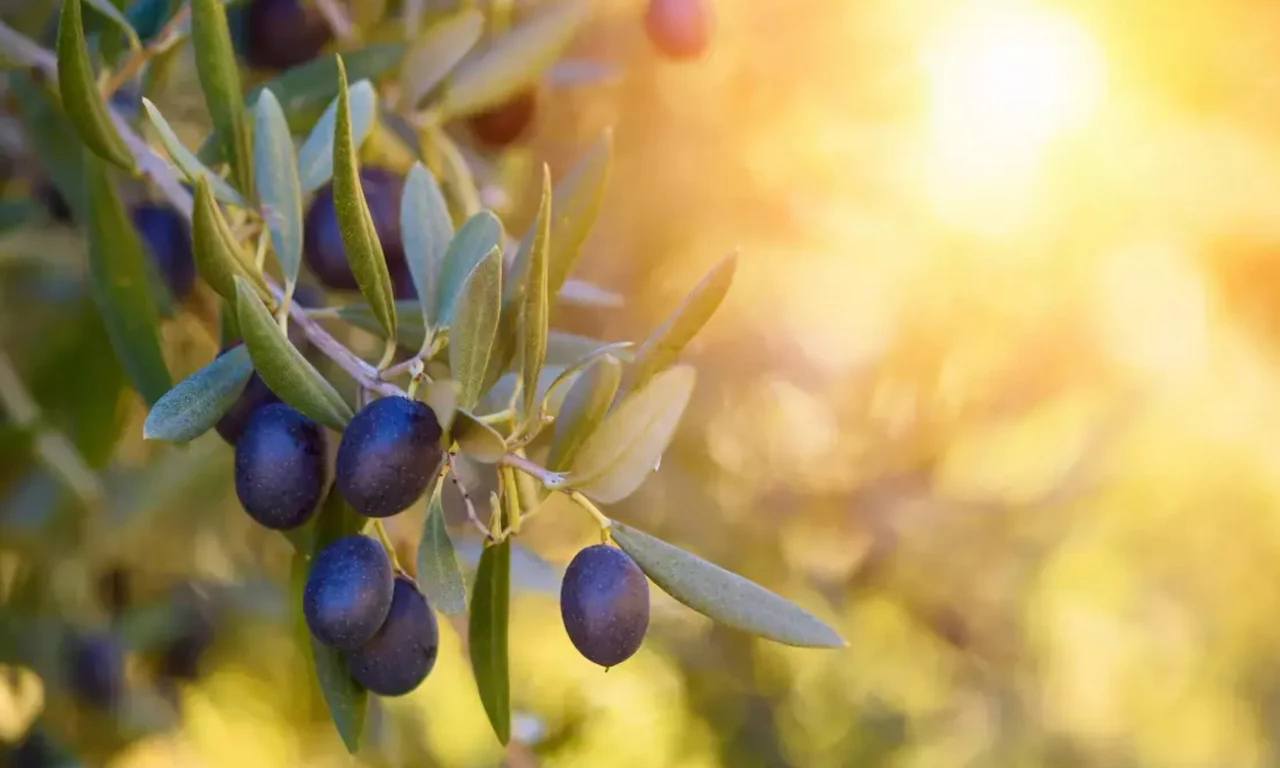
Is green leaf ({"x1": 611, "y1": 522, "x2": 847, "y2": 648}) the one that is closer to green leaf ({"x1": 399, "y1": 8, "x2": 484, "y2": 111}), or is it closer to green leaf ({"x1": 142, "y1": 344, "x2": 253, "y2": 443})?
green leaf ({"x1": 142, "y1": 344, "x2": 253, "y2": 443})

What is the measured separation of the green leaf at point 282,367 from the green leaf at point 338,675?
0.09m

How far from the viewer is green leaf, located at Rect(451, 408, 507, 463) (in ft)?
A: 1.48

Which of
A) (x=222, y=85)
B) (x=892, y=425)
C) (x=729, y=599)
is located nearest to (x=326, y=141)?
(x=222, y=85)

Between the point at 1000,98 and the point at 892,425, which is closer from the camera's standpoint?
the point at 892,425

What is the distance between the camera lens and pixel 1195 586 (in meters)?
1.81

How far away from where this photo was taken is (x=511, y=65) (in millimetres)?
743

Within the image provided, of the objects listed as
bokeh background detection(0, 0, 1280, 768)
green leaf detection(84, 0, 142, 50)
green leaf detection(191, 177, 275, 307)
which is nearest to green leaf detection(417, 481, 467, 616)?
green leaf detection(191, 177, 275, 307)

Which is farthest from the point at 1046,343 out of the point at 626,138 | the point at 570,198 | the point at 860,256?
the point at 570,198

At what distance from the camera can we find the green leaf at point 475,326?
427 mm

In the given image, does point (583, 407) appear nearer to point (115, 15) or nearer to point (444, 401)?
point (444, 401)

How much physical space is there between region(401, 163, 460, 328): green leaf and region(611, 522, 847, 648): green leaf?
0.20 m

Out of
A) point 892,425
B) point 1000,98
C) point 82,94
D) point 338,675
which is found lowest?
point 892,425

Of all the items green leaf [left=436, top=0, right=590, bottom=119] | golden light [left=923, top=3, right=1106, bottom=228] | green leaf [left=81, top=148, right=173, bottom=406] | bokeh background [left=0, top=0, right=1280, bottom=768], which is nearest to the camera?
green leaf [left=81, top=148, right=173, bottom=406]

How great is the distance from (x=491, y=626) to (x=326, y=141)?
0.32 meters
